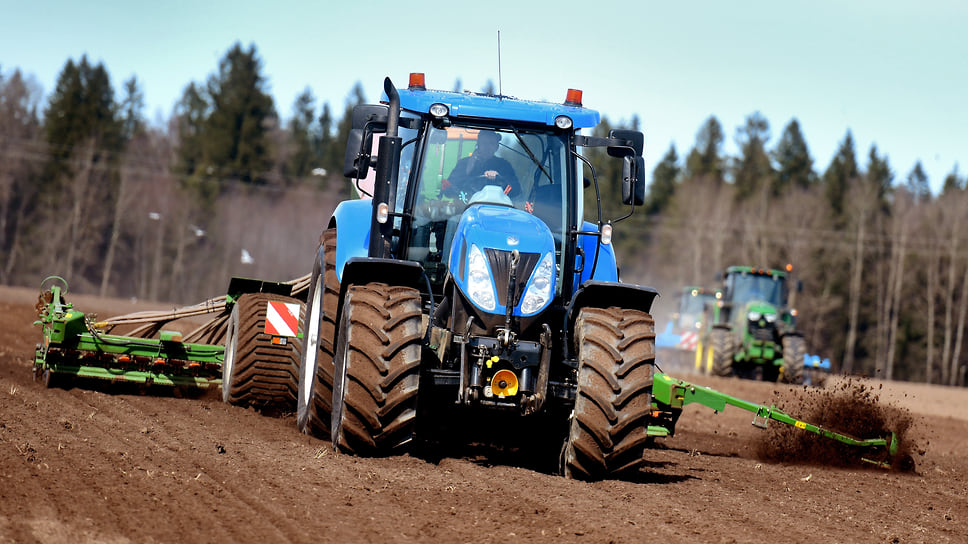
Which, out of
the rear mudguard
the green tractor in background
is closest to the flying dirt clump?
the rear mudguard

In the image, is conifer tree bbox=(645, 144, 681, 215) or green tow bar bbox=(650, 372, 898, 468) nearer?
green tow bar bbox=(650, 372, 898, 468)

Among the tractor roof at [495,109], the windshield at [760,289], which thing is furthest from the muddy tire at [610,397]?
the windshield at [760,289]

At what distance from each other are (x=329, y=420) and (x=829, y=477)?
4198mm

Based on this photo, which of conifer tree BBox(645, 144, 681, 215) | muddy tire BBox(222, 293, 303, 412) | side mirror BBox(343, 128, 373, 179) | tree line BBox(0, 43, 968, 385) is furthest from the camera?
conifer tree BBox(645, 144, 681, 215)

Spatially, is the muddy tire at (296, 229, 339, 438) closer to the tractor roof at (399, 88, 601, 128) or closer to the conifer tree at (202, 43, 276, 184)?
the tractor roof at (399, 88, 601, 128)

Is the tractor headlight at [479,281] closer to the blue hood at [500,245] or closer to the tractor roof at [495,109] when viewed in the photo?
the blue hood at [500,245]

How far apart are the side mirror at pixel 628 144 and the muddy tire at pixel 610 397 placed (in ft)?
4.82

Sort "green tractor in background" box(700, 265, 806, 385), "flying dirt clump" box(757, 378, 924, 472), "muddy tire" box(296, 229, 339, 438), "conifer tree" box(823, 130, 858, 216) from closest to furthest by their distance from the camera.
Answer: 1. "muddy tire" box(296, 229, 339, 438)
2. "flying dirt clump" box(757, 378, 924, 472)
3. "green tractor in background" box(700, 265, 806, 385)
4. "conifer tree" box(823, 130, 858, 216)

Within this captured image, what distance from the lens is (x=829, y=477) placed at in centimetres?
887

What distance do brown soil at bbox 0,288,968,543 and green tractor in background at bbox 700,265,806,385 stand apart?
1529cm

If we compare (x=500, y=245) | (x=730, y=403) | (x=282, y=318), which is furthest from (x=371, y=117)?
(x=730, y=403)

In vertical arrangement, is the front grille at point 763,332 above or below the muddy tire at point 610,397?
below

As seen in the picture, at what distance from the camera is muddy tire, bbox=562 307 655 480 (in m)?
6.91

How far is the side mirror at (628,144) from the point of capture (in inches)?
314
